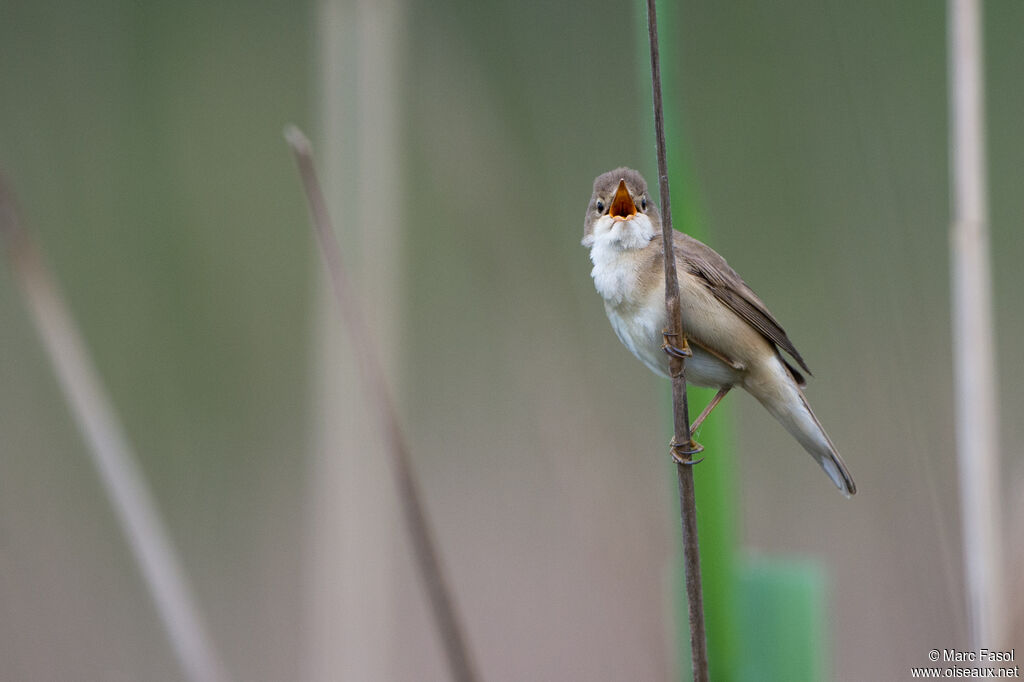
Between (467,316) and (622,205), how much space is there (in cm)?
214

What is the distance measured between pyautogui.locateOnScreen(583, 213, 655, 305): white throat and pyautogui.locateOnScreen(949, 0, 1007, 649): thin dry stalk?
1.97ft

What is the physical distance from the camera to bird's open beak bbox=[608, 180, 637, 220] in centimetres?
192

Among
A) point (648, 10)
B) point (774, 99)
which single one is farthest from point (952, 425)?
point (648, 10)

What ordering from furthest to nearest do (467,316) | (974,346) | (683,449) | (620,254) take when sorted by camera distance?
(467,316) → (620,254) → (974,346) → (683,449)

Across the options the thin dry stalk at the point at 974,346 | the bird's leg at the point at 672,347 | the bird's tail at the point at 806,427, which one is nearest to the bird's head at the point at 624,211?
the bird's leg at the point at 672,347

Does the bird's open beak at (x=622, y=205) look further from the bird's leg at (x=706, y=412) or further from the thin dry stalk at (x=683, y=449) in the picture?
the thin dry stalk at (x=683, y=449)

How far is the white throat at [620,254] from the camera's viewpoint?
1.92 metres

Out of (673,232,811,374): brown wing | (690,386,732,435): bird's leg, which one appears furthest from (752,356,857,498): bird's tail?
(690,386,732,435): bird's leg

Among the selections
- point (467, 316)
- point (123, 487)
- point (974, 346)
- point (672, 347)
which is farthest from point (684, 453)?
point (467, 316)

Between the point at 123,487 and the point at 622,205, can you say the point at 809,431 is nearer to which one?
the point at 622,205

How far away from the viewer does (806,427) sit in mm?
1925

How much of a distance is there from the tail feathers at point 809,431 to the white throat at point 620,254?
376 mm

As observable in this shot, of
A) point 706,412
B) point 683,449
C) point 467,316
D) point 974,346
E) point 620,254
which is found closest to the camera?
point 683,449

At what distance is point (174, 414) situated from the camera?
3484mm
